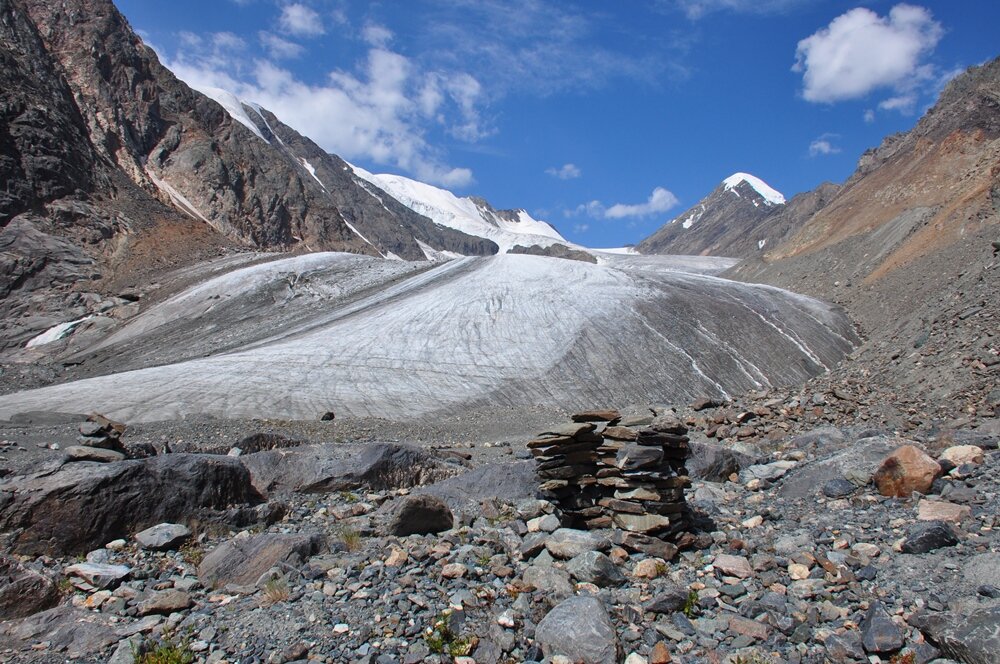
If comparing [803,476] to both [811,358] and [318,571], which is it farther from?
[811,358]

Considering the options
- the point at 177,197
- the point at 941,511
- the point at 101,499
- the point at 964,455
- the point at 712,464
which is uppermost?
the point at 177,197

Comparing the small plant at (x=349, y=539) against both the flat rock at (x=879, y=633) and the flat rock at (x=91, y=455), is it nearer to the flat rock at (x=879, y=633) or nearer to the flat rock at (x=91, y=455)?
the flat rock at (x=91, y=455)

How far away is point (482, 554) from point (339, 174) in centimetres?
12332

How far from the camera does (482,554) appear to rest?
6.61m

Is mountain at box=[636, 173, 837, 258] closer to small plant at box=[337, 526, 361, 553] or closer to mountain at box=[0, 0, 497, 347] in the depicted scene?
mountain at box=[0, 0, 497, 347]

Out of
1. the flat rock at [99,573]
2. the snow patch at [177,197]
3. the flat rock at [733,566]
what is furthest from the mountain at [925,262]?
the snow patch at [177,197]

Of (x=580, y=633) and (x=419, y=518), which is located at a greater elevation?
(x=419, y=518)

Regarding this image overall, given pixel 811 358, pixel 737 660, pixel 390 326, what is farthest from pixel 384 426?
pixel 811 358

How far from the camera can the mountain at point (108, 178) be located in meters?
37.3

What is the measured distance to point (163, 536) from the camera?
658cm

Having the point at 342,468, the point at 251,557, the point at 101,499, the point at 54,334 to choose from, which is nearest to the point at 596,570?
the point at 251,557

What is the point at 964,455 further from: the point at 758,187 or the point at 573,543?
the point at 758,187

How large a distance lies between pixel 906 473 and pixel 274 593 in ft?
21.4

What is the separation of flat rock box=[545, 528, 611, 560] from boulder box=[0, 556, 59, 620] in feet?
14.0
